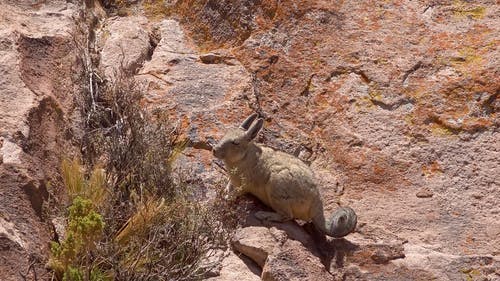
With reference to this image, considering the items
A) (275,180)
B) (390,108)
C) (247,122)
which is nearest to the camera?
(275,180)

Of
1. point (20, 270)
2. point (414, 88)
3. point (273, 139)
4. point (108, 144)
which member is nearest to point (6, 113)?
point (108, 144)

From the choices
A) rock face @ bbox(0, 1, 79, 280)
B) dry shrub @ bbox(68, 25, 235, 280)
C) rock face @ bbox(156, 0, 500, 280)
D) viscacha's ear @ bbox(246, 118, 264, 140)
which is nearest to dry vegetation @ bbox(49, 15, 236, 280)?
dry shrub @ bbox(68, 25, 235, 280)

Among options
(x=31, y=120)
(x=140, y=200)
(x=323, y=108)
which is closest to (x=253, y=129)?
(x=140, y=200)

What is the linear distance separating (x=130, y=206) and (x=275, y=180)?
3.55 ft

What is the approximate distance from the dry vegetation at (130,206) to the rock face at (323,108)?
0.20m

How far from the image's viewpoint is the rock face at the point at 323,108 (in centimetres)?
652

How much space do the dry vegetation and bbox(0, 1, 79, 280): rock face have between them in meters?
0.17

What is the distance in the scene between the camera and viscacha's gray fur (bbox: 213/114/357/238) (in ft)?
21.8

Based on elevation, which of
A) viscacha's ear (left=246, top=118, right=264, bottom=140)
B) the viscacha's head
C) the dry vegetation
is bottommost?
the dry vegetation

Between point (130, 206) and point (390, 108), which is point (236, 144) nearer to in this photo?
point (130, 206)

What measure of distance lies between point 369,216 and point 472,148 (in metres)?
1.12

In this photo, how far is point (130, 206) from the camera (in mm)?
6535

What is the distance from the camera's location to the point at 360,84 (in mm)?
8023

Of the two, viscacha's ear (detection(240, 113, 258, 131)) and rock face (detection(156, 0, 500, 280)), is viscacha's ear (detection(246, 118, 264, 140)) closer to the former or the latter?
viscacha's ear (detection(240, 113, 258, 131))
